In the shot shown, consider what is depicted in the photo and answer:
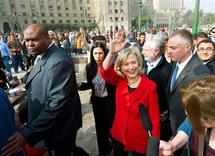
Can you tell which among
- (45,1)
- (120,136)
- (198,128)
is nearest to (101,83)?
(120,136)

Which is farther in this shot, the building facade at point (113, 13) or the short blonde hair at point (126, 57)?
the building facade at point (113, 13)

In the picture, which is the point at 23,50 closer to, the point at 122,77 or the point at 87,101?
the point at 87,101

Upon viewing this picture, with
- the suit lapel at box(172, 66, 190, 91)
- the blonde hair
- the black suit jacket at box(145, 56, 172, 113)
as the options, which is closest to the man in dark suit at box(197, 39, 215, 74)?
the black suit jacket at box(145, 56, 172, 113)

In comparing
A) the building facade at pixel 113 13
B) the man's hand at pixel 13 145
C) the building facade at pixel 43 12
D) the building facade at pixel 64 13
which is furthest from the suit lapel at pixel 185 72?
the building facade at pixel 113 13

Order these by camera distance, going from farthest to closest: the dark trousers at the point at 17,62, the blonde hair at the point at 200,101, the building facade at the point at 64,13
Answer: the building facade at the point at 64,13 < the dark trousers at the point at 17,62 < the blonde hair at the point at 200,101

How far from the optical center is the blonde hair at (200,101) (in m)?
1.15

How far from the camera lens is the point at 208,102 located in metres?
1.14

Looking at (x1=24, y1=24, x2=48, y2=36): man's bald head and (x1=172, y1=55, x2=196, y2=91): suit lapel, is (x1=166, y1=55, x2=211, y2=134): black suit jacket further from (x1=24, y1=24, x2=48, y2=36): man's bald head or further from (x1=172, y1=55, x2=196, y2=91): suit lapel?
(x1=24, y1=24, x2=48, y2=36): man's bald head

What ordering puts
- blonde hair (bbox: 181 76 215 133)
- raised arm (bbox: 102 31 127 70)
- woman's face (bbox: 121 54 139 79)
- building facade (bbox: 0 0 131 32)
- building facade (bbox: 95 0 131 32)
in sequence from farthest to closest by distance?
building facade (bbox: 95 0 131 32) < building facade (bbox: 0 0 131 32) < raised arm (bbox: 102 31 127 70) < woman's face (bbox: 121 54 139 79) < blonde hair (bbox: 181 76 215 133)

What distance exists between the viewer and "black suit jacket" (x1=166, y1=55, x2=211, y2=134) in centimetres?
258

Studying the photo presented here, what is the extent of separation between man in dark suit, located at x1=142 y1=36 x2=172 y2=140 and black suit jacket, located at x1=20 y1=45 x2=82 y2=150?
3.88 ft

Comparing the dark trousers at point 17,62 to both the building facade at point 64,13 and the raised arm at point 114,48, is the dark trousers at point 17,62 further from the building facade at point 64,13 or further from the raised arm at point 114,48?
the building facade at point 64,13

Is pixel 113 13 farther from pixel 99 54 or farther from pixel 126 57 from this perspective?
pixel 126 57

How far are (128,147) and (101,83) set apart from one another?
1086mm
